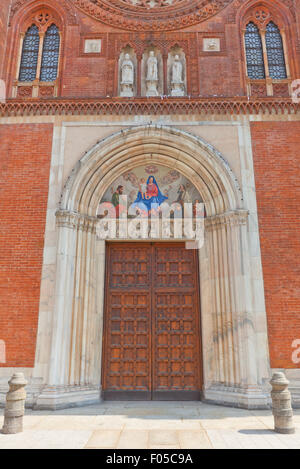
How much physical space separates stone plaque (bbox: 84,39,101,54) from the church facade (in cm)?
5

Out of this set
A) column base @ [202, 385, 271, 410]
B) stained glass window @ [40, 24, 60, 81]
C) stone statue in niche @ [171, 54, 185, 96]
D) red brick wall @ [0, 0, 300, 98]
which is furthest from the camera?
stained glass window @ [40, 24, 60, 81]

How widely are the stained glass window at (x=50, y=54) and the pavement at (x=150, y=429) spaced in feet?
29.3

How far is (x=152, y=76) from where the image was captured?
10.1 meters

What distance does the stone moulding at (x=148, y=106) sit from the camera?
956cm

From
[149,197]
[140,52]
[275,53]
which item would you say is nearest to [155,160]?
[149,197]

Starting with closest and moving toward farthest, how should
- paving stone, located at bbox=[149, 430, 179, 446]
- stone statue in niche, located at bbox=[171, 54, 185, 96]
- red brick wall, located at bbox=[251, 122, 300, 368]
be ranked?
paving stone, located at bbox=[149, 430, 179, 446], red brick wall, located at bbox=[251, 122, 300, 368], stone statue in niche, located at bbox=[171, 54, 185, 96]

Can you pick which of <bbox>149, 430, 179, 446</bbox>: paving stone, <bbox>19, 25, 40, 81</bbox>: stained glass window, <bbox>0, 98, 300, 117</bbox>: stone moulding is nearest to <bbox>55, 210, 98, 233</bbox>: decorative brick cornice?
<bbox>0, 98, 300, 117</bbox>: stone moulding

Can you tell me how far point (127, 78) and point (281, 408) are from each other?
29.0 feet

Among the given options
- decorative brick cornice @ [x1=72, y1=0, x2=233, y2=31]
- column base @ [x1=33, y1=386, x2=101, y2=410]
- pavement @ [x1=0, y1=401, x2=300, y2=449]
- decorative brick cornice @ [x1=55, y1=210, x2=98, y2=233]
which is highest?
decorative brick cornice @ [x1=72, y1=0, x2=233, y2=31]

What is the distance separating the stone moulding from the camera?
31.4 feet

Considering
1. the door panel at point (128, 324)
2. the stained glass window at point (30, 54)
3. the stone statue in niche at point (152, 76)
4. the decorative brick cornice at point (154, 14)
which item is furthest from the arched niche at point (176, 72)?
the door panel at point (128, 324)

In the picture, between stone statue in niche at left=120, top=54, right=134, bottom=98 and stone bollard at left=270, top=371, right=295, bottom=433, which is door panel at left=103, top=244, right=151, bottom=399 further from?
stone statue in niche at left=120, top=54, right=134, bottom=98

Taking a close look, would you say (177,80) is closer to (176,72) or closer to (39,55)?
(176,72)

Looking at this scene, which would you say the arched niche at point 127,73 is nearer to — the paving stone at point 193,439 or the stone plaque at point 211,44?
the stone plaque at point 211,44
